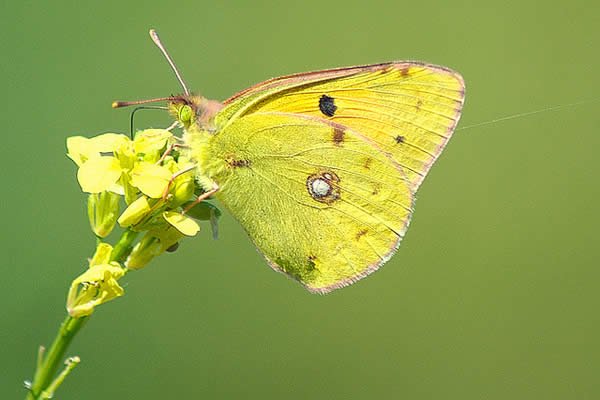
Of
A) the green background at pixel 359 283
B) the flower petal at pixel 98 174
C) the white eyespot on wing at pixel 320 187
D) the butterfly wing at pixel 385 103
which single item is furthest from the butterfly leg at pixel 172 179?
the green background at pixel 359 283

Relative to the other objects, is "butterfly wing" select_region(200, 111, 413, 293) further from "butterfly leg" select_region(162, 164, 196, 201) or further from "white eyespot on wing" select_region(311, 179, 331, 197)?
"butterfly leg" select_region(162, 164, 196, 201)

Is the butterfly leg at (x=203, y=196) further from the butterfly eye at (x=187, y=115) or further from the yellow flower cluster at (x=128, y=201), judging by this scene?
the butterfly eye at (x=187, y=115)

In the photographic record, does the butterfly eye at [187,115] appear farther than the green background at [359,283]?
No

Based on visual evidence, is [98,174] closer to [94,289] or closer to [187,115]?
[94,289]

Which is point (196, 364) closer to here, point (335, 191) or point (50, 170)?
point (50, 170)

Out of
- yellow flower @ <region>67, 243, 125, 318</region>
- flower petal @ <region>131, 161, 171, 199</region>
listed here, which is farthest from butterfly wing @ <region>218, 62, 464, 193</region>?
yellow flower @ <region>67, 243, 125, 318</region>

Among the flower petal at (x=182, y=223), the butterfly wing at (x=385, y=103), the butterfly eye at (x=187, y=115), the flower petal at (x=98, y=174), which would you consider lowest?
the flower petal at (x=182, y=223)
